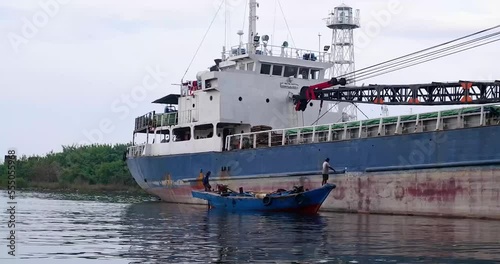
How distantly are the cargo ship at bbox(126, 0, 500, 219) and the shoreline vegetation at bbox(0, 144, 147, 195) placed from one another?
24.5 m

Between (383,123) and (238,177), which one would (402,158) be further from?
(238,177)

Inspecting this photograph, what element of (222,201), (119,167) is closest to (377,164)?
(222,201)

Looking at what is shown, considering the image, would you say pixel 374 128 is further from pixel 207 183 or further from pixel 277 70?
pixel 277 70

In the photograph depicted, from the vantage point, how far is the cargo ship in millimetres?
24016

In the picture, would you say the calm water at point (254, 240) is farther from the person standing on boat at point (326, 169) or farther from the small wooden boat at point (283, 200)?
the person standing on boat at point (326, 169)

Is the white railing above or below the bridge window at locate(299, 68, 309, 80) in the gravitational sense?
below

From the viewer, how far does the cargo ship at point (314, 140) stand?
24016 mm

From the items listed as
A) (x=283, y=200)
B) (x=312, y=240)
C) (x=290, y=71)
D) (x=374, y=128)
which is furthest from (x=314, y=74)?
(x=312, y=240)

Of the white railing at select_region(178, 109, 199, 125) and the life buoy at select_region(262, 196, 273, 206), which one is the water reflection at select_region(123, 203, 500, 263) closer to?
the life buoy at select_region(262, 196, 273, 206)

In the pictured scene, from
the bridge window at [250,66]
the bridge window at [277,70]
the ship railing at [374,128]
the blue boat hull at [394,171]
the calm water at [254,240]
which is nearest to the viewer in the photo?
the calm water at [254,240]

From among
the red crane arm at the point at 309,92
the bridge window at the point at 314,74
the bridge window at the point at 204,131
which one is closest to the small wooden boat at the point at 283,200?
the red crane arm at the point at 309,92

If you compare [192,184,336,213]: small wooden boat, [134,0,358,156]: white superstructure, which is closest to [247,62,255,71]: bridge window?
[134,0,358,156]: white superstructure

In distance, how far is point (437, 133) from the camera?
2461 cm

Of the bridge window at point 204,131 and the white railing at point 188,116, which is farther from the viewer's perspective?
the bridge window at point 204,131
